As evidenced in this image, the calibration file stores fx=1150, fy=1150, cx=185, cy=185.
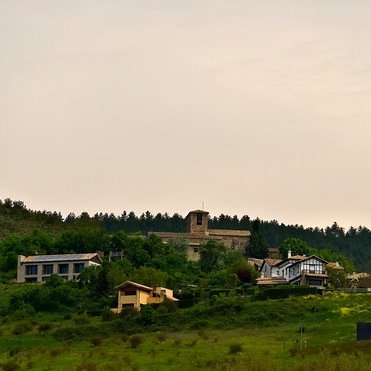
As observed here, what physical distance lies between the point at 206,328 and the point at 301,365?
27598mm

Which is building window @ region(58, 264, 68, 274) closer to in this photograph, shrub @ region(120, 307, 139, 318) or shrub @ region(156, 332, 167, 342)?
shrub @ region(120, 307, 139, 318)

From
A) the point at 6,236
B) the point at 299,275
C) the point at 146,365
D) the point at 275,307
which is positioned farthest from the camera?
the point at 6,236

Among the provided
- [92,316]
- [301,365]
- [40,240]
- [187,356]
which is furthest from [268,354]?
[40,240]

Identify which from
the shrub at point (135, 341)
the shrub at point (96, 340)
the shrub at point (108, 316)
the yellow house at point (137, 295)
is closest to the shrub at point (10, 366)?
the shrub at point (135, 341)

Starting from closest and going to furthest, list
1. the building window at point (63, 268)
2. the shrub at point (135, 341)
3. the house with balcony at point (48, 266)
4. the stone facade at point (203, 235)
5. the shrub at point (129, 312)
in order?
1. the shrub at point (135, 341)
2. the shrub at point (129, 312)
3. the house with balcony at point (48, 266)
4. the building window at point (63, 268)
5. the stone facade at point (203, 235)

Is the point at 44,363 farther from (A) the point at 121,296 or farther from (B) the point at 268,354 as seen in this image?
(A) the point at 121,296

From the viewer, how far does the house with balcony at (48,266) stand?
4348 inches

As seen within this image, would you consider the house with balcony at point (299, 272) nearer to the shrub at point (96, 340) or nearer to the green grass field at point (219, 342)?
the green grass field at point (219, 342)

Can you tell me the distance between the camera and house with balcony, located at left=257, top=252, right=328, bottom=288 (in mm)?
101938

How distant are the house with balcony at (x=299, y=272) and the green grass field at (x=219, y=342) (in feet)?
45.9

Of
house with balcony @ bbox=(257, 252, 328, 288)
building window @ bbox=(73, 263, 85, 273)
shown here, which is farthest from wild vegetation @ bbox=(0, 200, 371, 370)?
building window @ bbox=(73, 263, 85, 273)

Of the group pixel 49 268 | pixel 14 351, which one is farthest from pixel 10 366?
pixel 49 268

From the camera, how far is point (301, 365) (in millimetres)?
48500

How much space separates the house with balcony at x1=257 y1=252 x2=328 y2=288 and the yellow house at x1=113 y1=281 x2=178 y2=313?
34.9 ft
